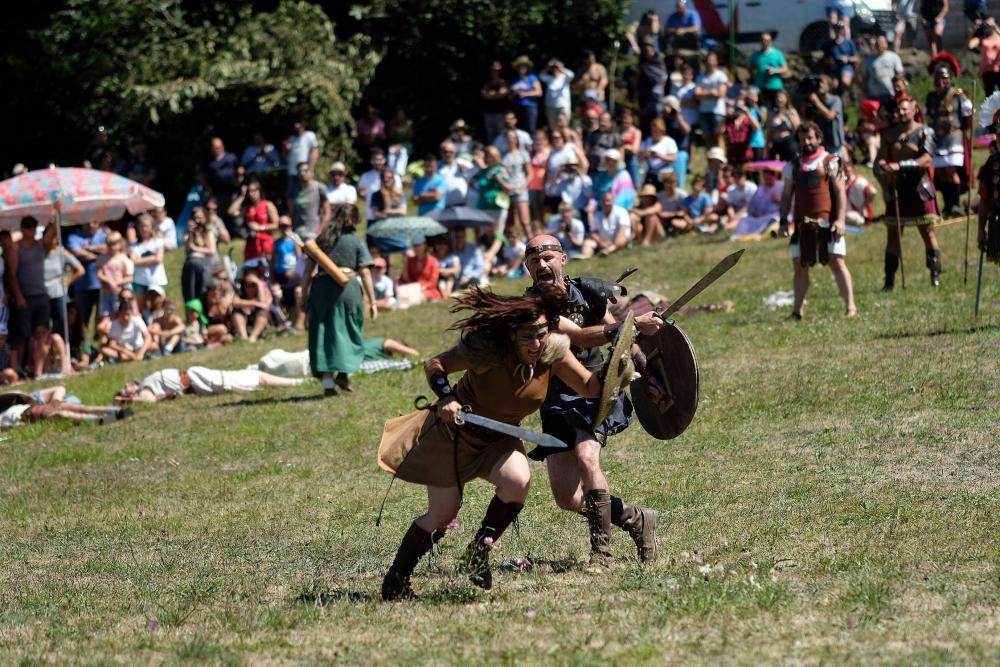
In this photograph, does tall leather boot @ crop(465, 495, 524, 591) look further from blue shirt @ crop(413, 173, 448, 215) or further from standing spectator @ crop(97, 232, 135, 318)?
blue shirt @ crop(413, 173, 448, 215)

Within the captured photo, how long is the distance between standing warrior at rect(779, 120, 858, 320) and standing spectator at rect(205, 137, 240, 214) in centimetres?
1236

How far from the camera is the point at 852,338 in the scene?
565 inches

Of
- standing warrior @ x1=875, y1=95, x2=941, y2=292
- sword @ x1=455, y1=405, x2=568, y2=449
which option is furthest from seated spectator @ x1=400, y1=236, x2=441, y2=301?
sword @ x1=455, y1=405, x2=568, y2=449

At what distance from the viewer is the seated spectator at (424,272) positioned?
20.8 metres

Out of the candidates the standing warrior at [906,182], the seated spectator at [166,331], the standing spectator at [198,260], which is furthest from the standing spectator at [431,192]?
the standing warrior at [906,182]

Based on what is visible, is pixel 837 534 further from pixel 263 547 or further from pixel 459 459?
pixel 263 547

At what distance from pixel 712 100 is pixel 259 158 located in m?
7.26

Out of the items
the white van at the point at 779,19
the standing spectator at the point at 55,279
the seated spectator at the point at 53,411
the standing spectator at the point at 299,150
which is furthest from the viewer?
the white van at the point at 779,19

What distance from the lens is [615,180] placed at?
21.7 metres

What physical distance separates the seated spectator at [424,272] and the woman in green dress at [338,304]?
5834mm

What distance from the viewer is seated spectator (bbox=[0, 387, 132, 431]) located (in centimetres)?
1526

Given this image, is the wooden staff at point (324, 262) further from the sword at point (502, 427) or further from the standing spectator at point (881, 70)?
the standing spectator at point (881, 70)

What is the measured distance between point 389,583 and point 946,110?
14.0 meters

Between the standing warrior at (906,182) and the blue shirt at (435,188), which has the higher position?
the standing warrior at (906,182)
